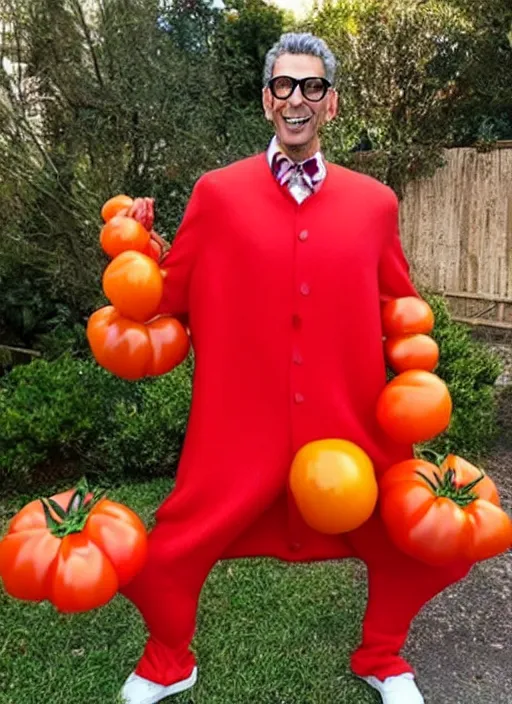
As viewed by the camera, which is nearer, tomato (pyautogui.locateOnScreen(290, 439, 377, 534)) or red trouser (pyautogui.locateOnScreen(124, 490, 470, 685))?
tomato (pyautogui.locateOnScreen(290, 439, 377, 534))

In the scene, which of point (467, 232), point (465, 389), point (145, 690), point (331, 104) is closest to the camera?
point (331, 104)

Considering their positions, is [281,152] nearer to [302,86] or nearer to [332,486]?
[302,86]

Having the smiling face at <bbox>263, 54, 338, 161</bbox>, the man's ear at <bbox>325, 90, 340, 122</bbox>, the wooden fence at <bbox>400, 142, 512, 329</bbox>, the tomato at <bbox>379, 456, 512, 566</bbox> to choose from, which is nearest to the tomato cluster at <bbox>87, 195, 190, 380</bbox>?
the smiling face at <bbox>263, 54, 338, 161</bbox>

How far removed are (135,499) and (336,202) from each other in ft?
7.87

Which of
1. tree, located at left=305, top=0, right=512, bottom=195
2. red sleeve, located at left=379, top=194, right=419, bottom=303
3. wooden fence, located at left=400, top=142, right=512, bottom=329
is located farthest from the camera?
wooden fence, located at left=400, top=142, right=512, bottom=329

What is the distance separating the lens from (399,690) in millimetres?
2359

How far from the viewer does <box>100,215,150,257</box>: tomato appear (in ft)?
6.73

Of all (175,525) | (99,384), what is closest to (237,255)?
(175,525)

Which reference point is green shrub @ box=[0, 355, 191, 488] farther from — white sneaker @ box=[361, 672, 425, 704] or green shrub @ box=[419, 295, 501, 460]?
white sneaker @ box=[361, 672, 425, 704]

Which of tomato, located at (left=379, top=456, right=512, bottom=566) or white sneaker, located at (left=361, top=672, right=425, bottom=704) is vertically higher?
tomato, located at (left=379, top=456, right=512, bottom=566)

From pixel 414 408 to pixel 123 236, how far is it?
2.92ft

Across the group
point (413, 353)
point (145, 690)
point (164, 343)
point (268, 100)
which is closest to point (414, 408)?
point (413, 353)

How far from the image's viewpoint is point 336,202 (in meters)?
2.05

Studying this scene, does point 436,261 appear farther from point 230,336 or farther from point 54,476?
point 230,336
